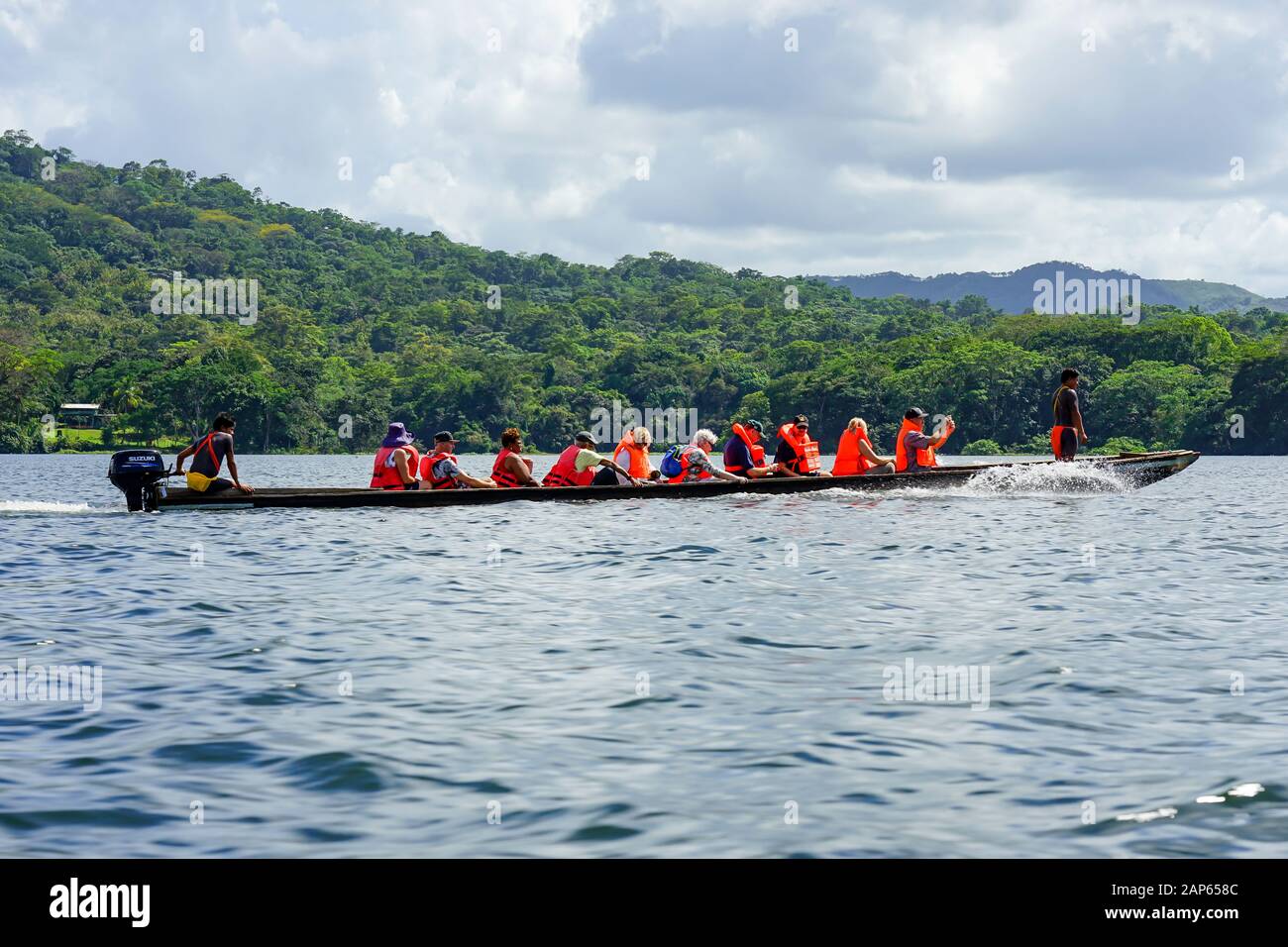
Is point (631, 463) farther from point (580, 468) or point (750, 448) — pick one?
point (750, 448)

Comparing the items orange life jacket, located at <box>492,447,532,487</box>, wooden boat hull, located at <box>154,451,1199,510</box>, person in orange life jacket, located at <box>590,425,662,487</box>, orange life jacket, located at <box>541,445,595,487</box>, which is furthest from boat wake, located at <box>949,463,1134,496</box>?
orange life jacket, located at <box>492,447,532,487</box>

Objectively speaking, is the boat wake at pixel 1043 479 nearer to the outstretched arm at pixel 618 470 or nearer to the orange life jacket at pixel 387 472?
the outstretched arm at pixel 618 470

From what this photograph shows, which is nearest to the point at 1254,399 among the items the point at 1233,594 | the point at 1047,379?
the point at 1047,379

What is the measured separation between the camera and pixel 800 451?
22812mm

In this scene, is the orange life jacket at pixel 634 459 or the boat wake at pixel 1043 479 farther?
the boat wake at pixel 1043 479

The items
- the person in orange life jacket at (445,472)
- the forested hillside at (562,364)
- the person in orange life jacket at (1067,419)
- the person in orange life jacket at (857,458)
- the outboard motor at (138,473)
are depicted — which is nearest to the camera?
the outboard motor at (138,473)

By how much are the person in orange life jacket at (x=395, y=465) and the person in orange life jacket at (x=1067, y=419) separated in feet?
33.2

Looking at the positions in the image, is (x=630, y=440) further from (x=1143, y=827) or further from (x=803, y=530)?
(x=1143, y=827)

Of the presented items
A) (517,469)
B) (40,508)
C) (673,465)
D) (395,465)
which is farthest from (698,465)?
(40,508)

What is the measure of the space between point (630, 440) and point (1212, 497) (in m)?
14.4

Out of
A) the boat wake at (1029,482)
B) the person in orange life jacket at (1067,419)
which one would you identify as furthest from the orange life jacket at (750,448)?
the person in orange life jacket at (1067,419)

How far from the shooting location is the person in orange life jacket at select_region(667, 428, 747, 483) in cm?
2200

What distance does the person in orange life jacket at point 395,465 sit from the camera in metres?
20.6

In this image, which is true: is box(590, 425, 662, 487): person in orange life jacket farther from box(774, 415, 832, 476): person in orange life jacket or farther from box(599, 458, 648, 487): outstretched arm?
box(774, 415, 832, 476): person in orange life jacket
